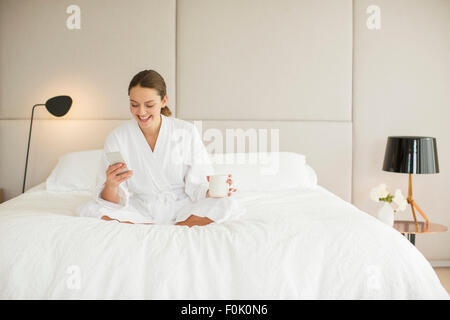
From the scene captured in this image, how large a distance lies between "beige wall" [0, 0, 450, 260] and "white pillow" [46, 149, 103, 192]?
1.04 ft

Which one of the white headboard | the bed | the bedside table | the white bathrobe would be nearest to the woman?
the white bathrobe

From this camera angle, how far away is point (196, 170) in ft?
6.51

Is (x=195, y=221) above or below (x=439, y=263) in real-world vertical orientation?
above

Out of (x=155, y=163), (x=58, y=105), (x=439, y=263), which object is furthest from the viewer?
(x=439, y=263)

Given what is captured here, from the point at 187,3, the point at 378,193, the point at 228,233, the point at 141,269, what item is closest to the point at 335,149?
the point at 378,193

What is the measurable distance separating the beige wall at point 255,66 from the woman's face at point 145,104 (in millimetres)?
1121

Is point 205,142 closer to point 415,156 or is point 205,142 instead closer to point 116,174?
point 116,174

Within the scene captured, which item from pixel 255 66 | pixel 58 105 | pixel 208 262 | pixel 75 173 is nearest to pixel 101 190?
pixel 208 262

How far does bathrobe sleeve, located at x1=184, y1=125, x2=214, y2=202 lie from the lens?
197cm

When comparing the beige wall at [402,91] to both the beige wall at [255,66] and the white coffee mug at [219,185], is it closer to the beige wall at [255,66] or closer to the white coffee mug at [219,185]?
the beige wall at [255,66]

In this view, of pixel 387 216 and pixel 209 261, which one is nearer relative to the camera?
pixel 209 261

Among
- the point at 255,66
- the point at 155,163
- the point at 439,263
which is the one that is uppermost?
the point at 255,66

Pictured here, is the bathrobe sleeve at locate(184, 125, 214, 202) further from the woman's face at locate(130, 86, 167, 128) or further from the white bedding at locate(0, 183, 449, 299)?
the white bedding at locate(0, 183, 449, 299)

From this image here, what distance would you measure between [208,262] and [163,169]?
743mm
